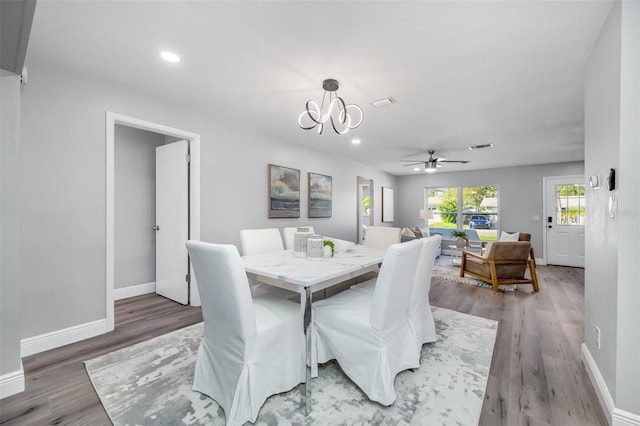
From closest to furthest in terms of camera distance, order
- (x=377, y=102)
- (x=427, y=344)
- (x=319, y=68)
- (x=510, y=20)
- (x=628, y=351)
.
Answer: (x=628, y=351) → (x=510, y=20) → (x=319, y=68) → (x=427, y=344) → (x=377, y=102)

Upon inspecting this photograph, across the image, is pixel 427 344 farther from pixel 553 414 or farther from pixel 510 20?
pixel 510 20

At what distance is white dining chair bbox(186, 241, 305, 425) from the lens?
4.70 ft

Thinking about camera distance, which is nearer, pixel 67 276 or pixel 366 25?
pixel 366 25

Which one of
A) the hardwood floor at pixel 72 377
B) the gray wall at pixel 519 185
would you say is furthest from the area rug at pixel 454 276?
the hardwood floor at pixel 72 377

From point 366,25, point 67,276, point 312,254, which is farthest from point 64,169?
point 366,25

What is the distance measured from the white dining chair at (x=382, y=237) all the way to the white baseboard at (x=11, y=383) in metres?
3.23

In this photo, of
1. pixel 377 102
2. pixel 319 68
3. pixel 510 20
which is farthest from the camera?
pixel 377 102

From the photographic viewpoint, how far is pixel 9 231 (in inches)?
66.0

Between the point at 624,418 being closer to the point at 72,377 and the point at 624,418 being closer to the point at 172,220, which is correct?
the point at 72,377

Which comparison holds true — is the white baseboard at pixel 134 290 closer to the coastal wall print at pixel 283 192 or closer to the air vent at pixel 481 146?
the coastal wall print at pixel 283 192

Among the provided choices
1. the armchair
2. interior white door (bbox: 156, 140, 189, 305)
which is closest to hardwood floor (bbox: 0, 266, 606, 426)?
interior white door (bbox: 156, 140, 189, 305)

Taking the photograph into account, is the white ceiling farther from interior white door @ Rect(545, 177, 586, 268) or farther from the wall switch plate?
interior white door @ Rect(545, 177, 586, 268)

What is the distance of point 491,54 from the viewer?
6.68 feet

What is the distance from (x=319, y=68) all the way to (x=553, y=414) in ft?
9.07
